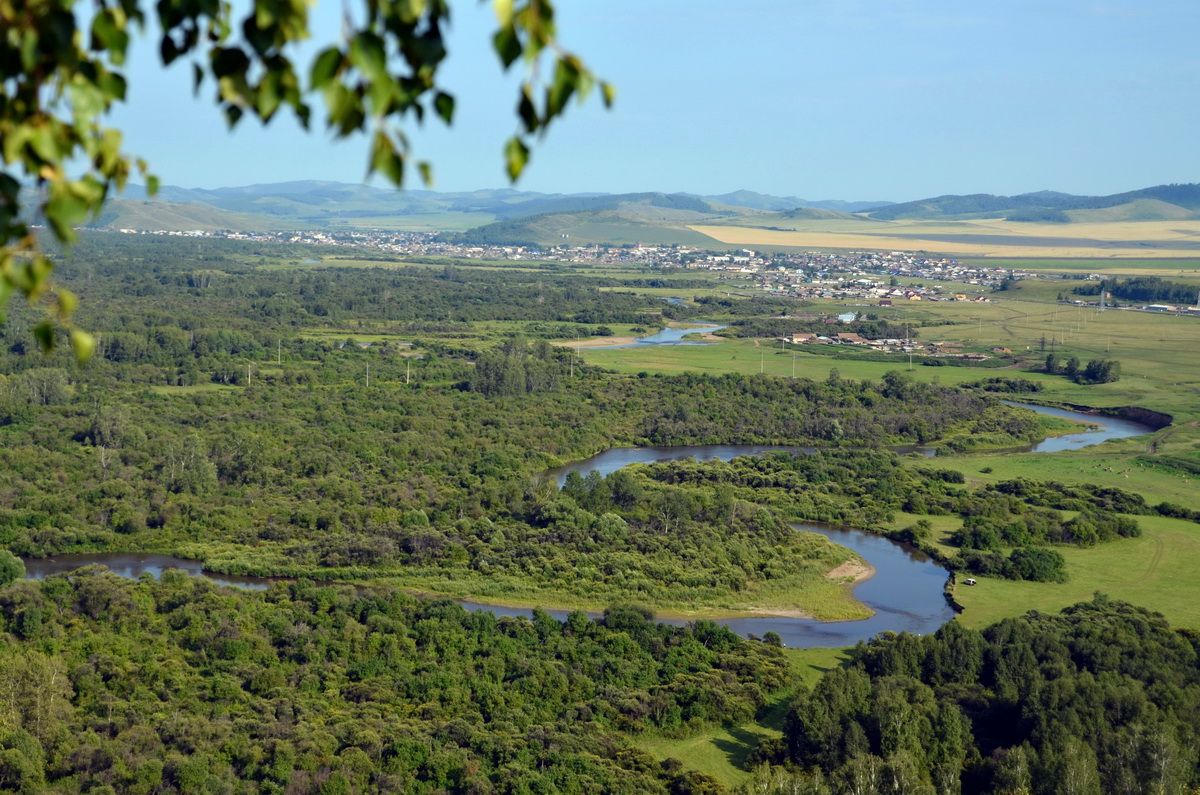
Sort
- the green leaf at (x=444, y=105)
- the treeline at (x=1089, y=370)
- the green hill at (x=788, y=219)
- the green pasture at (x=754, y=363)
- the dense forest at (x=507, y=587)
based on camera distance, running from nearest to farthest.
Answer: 1. the green leaf at (x=444, y=105)
2. the dense forest at (x=507, y=587)
3. the treeline at (x=1089, y=370)
4. the green pasture at (x=754, y=363)
5. the green hill at (x=788, y=219)

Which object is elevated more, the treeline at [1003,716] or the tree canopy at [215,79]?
the tree canopy at [215,79]

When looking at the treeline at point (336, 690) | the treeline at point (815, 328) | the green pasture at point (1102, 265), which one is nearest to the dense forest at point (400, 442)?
the treeline at point (336, 690)

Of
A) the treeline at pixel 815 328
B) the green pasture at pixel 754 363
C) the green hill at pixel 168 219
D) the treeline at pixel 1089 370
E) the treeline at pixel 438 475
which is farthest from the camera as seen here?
the green hill at pixel 168 219

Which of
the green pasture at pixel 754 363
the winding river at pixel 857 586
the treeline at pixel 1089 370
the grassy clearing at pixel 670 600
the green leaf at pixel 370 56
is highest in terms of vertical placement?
the green leaf at pixel 370 56

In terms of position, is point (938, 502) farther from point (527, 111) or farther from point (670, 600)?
point (527, 111)

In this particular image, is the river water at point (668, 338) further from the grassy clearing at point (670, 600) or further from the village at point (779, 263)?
the grassy clearing at point (670, 600)

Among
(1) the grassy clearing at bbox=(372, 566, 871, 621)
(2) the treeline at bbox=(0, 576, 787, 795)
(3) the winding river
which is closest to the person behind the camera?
(2) the treeline at bbox=(0, 576, 787, 795)

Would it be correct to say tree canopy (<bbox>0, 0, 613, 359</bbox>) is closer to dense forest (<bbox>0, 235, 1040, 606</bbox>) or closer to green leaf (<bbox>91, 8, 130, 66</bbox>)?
green leaf (<bbox>91, 8, 130, 66</bbox>)

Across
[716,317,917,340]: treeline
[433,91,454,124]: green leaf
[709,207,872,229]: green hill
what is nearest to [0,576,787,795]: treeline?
[433,91,454,124]: green leaf
